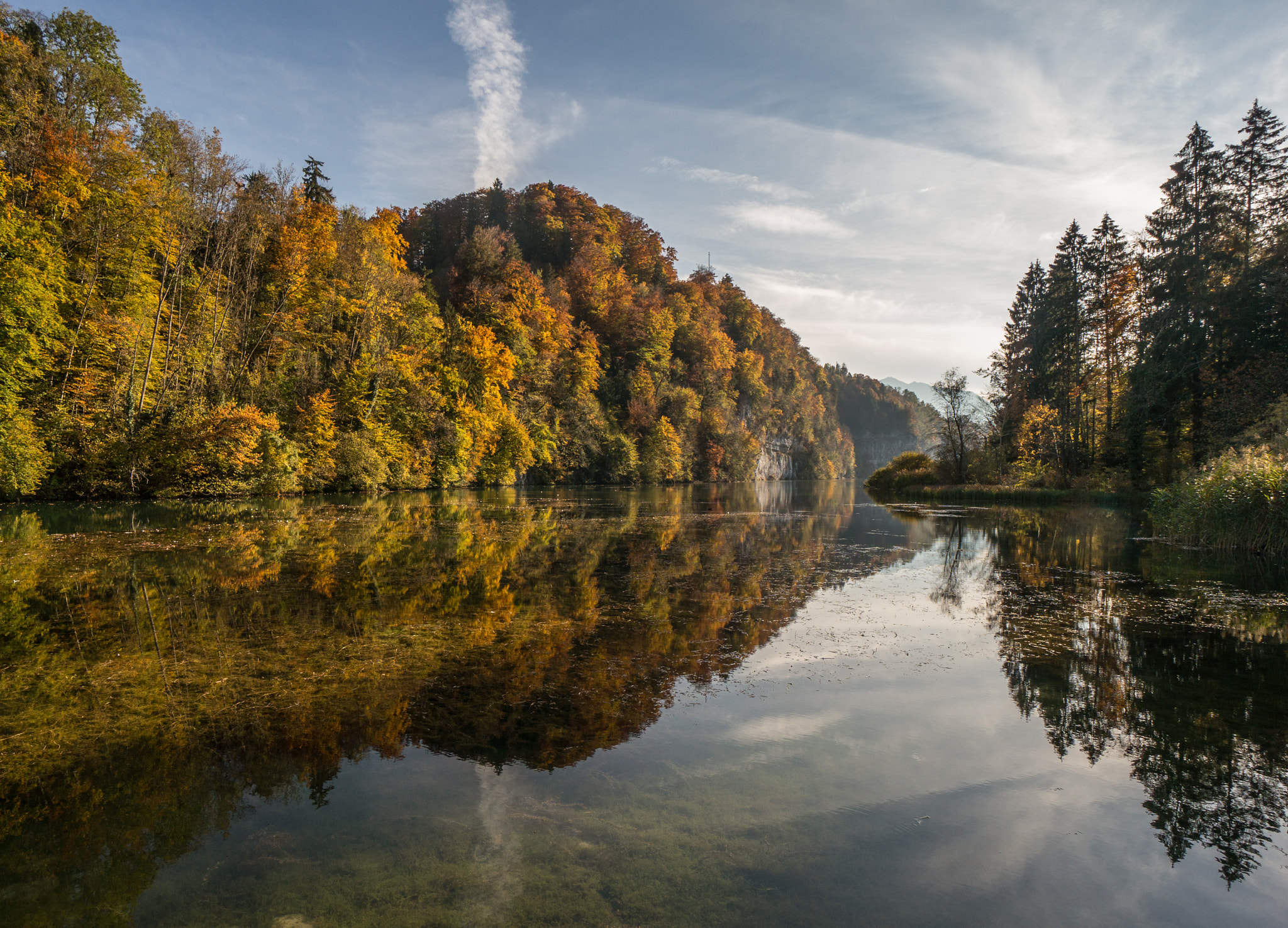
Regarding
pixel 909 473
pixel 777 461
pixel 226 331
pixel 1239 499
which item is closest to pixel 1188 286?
pixel 909 473

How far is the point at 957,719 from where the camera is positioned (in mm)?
4898

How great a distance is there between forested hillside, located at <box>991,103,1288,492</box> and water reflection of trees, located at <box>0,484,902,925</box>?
22910mm

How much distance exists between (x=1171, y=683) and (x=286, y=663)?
26.0 feet

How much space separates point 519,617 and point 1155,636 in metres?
7.33

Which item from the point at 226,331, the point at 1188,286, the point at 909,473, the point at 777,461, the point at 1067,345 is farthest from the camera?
the point at 777,461

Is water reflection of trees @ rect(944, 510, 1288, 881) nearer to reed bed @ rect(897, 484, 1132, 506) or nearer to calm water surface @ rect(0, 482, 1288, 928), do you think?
calm water surface @ rect(0, 482, 1288, 928)

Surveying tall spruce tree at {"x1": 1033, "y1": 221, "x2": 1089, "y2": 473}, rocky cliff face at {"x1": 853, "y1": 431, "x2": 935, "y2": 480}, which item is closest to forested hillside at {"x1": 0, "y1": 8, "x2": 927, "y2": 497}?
tall spruce tree at {"x1": 1033, "y1": 221, "x2": 1089, "y2": 473}

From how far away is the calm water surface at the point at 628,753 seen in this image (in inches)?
110

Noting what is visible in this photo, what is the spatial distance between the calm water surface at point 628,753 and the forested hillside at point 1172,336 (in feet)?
69.6

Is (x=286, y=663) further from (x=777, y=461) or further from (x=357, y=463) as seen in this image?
(x=777, y=461)

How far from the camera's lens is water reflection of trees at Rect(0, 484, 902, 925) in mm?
3273

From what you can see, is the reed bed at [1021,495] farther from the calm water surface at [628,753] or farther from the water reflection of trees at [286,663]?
the water reflection of trees at [286,663]

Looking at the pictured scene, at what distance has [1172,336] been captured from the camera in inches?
1139

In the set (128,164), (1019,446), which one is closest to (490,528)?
(128,164)
